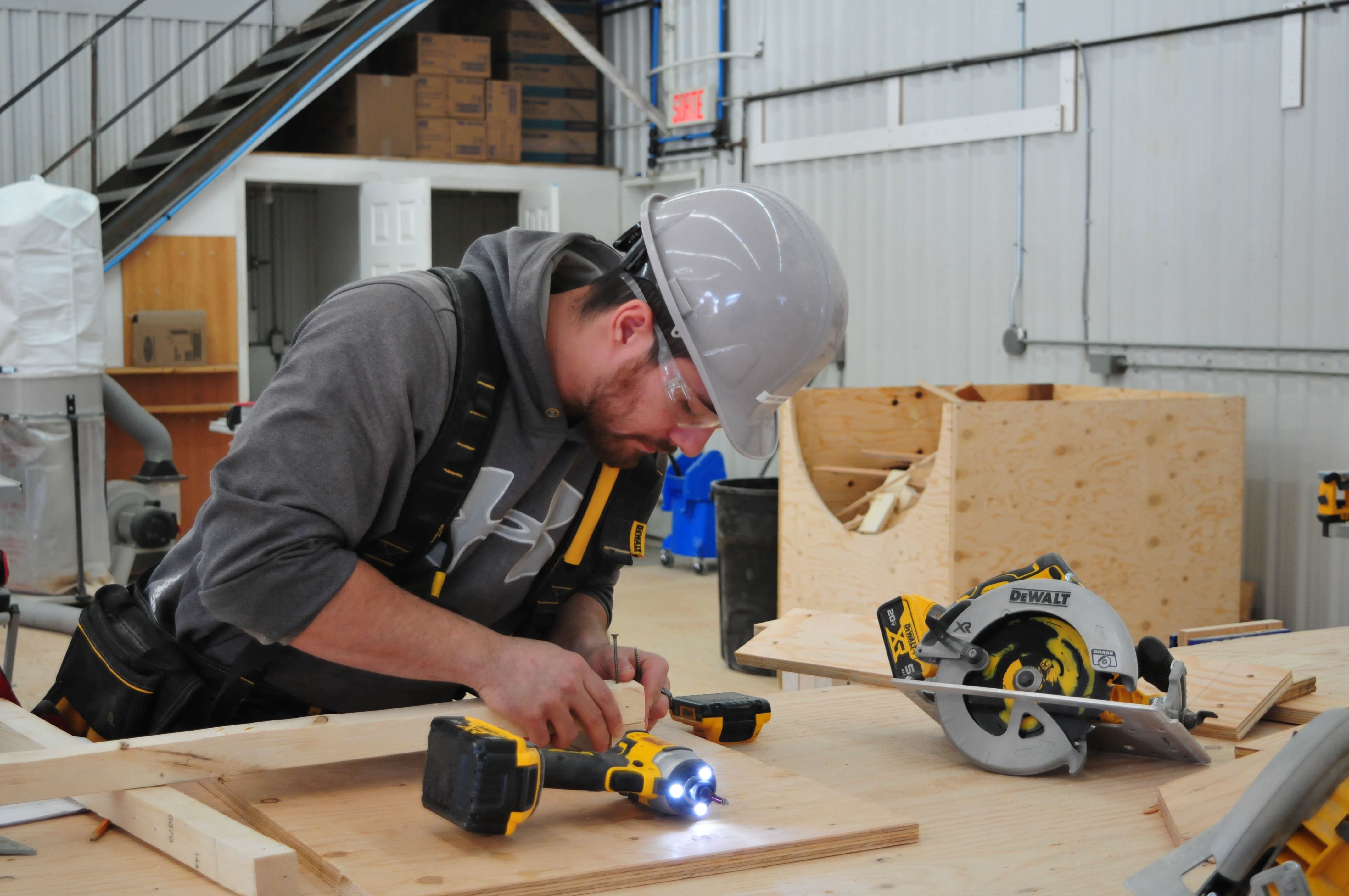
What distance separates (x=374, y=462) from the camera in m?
1.54

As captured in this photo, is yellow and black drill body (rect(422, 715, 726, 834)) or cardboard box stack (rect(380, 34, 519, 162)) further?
cardboard box stack (rect(380, 34, 519, 162))

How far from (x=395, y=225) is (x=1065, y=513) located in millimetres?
5599

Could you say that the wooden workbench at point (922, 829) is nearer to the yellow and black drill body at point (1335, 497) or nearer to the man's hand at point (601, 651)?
the man's hand at point (601, 651)

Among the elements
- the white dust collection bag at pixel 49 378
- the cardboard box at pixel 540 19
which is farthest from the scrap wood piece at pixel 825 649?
the cardboard box at pixel 540 19

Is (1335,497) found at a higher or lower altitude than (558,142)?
lower

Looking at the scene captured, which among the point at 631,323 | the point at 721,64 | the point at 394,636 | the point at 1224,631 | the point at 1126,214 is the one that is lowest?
the point at 1224,631

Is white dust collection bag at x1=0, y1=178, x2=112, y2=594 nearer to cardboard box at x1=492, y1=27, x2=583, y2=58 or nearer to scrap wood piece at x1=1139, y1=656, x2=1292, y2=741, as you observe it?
cardboard box at x1=492, y1=27, x2=583, y2=58

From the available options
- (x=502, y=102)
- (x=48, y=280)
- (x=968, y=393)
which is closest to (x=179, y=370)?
(x=48, y=280)

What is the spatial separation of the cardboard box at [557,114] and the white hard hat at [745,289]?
8.52m

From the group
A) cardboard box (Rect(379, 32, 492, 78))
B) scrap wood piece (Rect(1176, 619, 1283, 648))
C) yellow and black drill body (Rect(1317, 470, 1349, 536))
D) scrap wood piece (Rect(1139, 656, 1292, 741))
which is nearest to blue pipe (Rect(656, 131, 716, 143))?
cardboard box (Rect(379, 32, 492, 78))

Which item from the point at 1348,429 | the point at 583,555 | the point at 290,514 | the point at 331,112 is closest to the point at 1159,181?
the point at 1348,429

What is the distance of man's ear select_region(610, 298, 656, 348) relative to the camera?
168 cm

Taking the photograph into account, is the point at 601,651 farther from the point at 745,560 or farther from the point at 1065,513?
the point at 745,560

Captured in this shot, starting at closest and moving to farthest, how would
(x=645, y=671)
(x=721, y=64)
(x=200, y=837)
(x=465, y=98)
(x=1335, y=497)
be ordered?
1. (x=200, y=837)
2. (x=645, y=671)
3. (x=1335, y=497)
4. (x=721, y=64)
5. (x=465, y=98)
